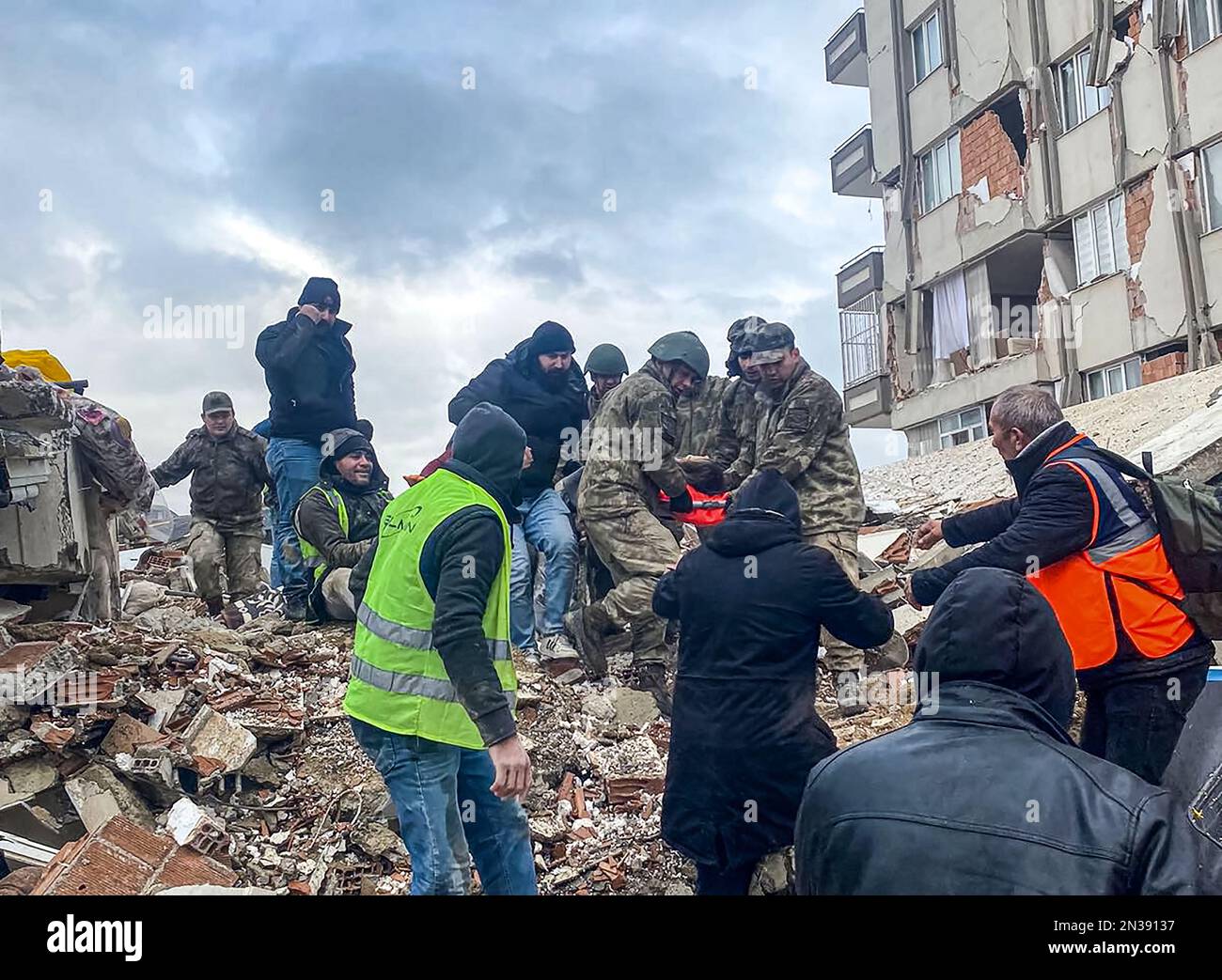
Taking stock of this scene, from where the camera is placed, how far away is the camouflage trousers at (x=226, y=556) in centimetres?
806

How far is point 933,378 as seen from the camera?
20.9m

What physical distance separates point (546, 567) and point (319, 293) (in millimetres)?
2463

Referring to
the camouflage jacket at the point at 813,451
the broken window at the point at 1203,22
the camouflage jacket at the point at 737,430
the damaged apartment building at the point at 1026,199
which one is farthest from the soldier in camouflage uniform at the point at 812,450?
the broken window at the point at 1203,22

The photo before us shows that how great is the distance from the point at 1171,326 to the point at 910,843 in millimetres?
15127

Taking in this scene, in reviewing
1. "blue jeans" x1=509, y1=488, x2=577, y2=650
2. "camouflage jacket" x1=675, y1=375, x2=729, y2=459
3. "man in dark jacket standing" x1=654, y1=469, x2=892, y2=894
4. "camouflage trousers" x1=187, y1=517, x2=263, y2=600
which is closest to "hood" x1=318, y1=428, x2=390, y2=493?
"blue jeans" x1=509, y1=488, x2=577, y2=650

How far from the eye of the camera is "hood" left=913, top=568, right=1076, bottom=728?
1.93 meters

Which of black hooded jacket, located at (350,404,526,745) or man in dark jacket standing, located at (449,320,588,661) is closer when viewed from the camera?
black hooded jacket, located at (350,404,526,745)

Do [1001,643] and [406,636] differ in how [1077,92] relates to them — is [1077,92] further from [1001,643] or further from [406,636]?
[1001,643]

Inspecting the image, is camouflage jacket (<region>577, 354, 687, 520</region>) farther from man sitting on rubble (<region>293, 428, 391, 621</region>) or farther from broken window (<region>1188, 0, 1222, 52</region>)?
broken window (<region>1188, 0, 1222, 52</region>)

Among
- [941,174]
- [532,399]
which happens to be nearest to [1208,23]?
[941,174]

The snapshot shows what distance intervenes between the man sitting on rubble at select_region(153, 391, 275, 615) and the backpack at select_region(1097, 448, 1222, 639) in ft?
21.2

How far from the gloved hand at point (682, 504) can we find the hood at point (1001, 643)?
3.86m

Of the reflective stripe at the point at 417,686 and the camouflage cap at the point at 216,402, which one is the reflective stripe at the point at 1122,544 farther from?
the camouflage cap at the point at 216,402

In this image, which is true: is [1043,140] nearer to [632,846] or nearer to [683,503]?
[683,503]
